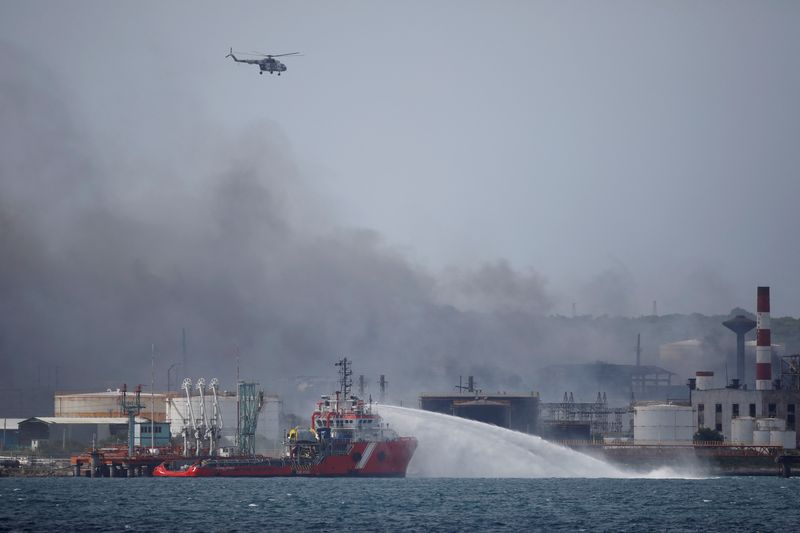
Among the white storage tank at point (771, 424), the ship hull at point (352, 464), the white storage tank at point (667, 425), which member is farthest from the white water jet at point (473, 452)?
the white storage tank at point (771, 424)

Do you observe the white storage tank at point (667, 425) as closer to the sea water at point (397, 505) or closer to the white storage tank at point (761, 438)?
the white storage tank at point (761, 438)

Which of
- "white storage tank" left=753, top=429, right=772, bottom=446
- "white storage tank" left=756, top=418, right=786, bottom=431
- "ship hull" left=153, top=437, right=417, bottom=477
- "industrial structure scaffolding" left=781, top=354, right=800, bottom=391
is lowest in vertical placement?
"ship hull" left=153, top=437, right=417, bottom=477

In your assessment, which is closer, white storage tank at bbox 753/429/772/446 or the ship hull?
the ship hull

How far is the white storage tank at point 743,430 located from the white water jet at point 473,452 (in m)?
26.2

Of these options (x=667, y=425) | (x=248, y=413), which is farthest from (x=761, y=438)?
(x=248, y=413)

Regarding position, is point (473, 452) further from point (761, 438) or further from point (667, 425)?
point (761, 438)

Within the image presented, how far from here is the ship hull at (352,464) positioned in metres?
154

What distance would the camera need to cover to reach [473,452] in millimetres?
160375

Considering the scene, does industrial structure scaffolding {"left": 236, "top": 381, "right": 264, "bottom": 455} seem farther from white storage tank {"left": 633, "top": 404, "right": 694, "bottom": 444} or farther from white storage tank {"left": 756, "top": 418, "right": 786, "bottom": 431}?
white storage tank {"left": 756, "top": 418, "right": 786, "bottom": 431}

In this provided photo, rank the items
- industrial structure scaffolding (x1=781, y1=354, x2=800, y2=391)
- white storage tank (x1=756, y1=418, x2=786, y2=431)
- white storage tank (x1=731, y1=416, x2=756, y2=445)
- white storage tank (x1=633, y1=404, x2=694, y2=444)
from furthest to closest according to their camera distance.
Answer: industrial structure scaffolding (x1=781, y1=354, x2=800, y2=391)
white storage tank (x1=633, y1=404, x2=694, y2=444)
white storage tank (x1=731, y1=416, x2=756, y2=445)
white storage tank (x1=756, y1=418, x2=786, y2=431)

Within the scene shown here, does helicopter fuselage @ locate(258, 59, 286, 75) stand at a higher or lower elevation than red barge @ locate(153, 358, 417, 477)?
higher

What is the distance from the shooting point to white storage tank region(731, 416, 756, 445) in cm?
18850

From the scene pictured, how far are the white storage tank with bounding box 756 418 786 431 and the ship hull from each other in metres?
56.1

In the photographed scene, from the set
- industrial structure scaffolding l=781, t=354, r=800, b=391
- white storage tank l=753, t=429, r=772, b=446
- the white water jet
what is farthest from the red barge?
industrial structure scaffolding l=781, t=354, r=800, b=391
